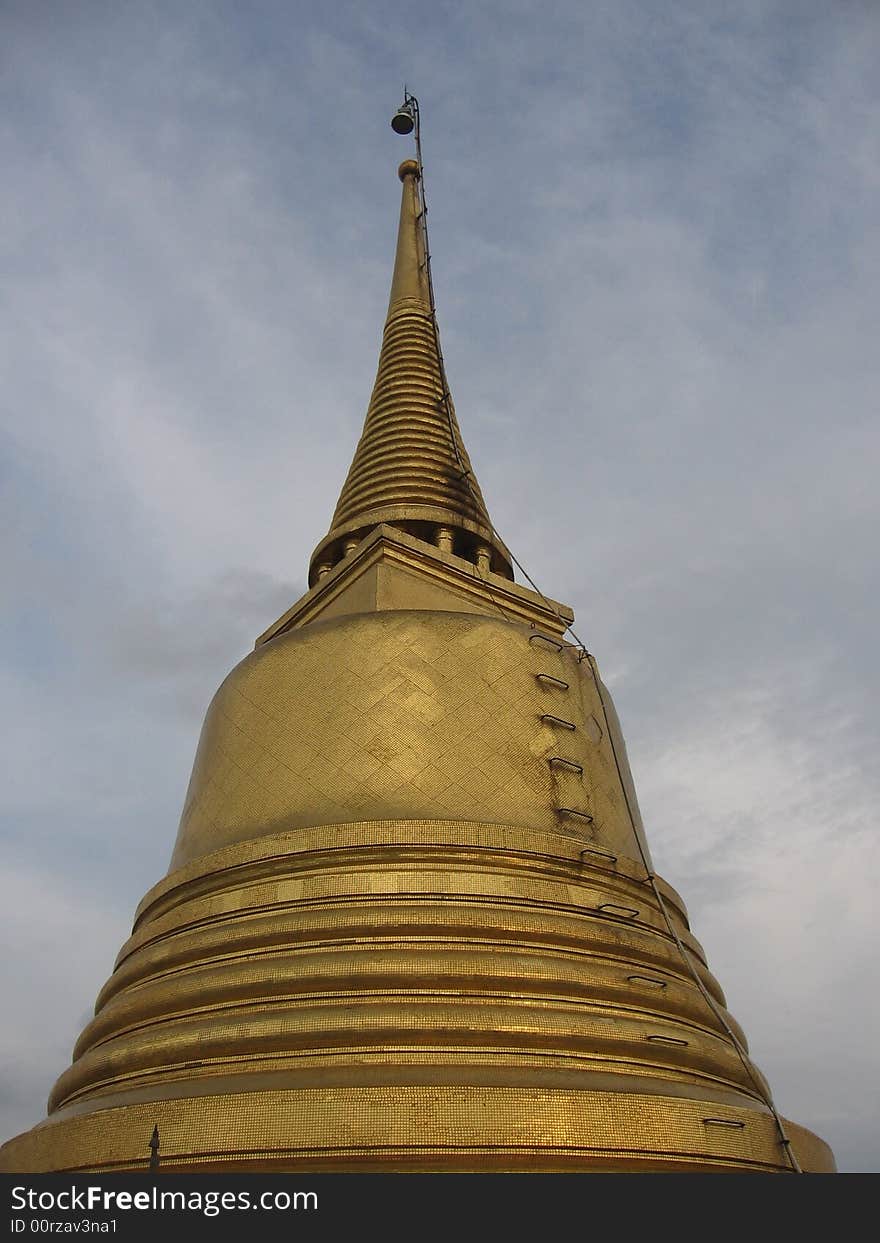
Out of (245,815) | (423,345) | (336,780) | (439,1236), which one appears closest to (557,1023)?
Result: (439,1236)

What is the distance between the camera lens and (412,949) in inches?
310

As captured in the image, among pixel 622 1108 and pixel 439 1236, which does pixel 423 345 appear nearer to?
pixel 622 1108

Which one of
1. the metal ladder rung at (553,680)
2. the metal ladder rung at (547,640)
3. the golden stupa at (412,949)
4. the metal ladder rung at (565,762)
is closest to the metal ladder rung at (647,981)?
the golden stupa at (412,949)

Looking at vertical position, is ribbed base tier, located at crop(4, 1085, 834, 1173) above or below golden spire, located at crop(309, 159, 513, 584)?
below

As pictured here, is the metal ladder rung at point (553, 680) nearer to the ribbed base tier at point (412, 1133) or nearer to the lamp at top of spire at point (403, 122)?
the ribbed base tier at point (412, 1133)

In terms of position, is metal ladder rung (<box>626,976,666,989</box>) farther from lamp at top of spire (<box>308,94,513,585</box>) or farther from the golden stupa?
lamp at top of spire (<box>308,94,513,585</box>)

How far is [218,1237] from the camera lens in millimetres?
5094

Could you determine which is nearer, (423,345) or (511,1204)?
(511,1204)

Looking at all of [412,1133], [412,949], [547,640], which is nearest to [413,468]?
[547,640]

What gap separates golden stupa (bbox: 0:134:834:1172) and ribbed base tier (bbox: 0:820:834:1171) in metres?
0.02

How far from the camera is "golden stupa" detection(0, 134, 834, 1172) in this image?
657 centimetres

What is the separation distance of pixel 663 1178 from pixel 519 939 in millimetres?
2609

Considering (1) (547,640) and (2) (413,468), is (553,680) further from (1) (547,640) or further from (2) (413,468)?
(2) (413,468)

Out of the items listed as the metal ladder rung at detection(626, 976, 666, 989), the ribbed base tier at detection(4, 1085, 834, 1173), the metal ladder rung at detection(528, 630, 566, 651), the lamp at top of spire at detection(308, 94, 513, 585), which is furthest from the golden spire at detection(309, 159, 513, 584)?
the ribbed base tier at detection(4, 1085, 834, 1173)
